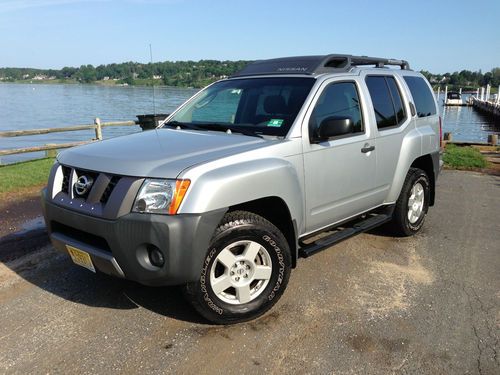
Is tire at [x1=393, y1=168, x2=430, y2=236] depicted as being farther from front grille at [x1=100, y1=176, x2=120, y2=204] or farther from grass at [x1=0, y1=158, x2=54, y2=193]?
grass at [x1=0, y1=158, x2=54, y2=193]

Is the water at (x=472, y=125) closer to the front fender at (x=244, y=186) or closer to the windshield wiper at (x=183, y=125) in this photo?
the windshield wiper at (x=183, y=125)

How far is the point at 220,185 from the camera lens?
2.96 meters

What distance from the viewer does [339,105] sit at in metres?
4.19

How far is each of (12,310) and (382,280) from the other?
3201 mm

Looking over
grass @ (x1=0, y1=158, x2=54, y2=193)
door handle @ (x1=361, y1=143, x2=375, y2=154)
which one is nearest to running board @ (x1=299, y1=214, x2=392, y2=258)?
door handle @ (x1=361, y1=143, x2=375, y2=154)

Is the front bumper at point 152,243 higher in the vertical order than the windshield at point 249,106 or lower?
lower

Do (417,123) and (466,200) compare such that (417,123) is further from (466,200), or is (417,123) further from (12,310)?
(12,310)

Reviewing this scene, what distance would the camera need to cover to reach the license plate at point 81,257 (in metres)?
3.16

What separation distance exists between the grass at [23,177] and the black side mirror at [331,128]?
618 centimetres

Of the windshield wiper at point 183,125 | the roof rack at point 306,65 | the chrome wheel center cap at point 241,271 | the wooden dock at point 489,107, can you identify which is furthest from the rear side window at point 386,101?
the wooden dock at point 489,107

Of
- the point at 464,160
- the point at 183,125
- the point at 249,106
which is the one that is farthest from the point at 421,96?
the point at 464,160

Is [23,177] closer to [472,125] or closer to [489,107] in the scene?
[472,125]

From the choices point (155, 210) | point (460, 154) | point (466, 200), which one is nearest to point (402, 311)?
point (155, 210)

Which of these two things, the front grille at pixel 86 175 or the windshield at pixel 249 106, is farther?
the windshield at pixel 249 106
